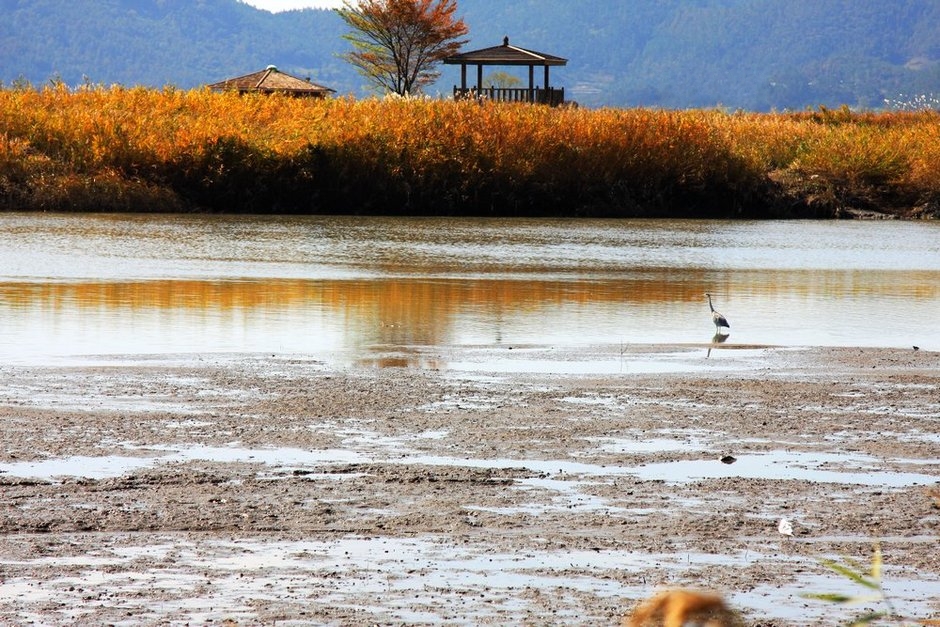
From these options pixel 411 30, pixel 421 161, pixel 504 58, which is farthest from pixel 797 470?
pixel 411 30

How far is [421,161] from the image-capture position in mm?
29703

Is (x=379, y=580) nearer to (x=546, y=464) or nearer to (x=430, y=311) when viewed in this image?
(x=546, y=464)

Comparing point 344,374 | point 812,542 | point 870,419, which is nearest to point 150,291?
point 344,374

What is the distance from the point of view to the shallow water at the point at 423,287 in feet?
37.6

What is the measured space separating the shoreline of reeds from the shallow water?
288 centimetres

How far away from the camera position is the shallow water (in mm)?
11461

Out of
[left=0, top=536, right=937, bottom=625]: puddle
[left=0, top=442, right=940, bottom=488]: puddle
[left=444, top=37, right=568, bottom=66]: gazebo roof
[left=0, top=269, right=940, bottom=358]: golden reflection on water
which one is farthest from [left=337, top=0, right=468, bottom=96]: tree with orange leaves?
[left=0, top=536, right=937, bottom=625]: puddle

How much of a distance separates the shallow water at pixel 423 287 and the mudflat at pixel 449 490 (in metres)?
1.40

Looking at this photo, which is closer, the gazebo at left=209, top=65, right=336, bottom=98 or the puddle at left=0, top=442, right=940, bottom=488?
the puddle at left=0, top=442, right=940, bottom=488

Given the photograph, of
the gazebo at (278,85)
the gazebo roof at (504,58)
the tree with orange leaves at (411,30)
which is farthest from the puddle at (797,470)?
the tree with orange leaves at (411,30)

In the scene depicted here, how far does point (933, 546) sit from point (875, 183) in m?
28.8

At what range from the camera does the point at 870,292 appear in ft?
52.9

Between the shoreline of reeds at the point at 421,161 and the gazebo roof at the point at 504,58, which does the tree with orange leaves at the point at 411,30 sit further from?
the shoreline of reeds at the point at 421,161

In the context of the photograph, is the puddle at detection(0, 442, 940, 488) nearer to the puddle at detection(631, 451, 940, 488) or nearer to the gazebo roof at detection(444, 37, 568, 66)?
the puddle at detection(631, 451, 940, 488)
